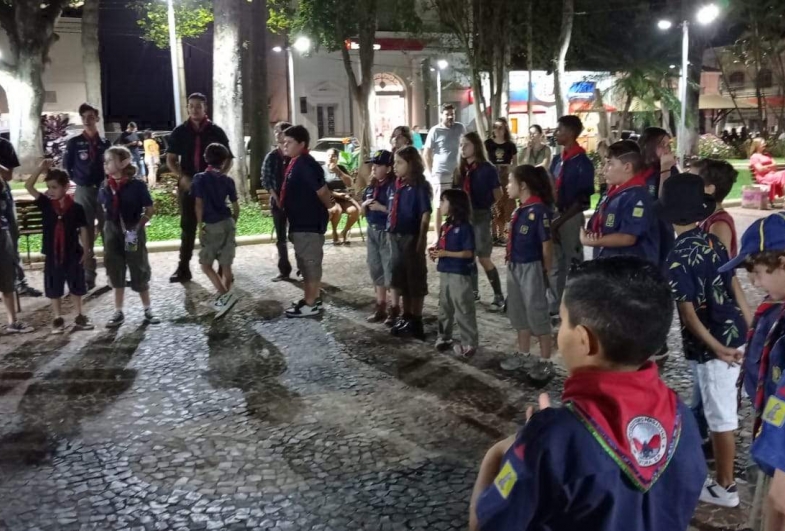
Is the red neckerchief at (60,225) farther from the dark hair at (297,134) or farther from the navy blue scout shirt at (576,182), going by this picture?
the navy blue scout shirt at (576,182)

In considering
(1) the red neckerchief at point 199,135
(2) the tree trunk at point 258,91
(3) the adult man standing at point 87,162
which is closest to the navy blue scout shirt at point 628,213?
(1) the red neckerchief at point 199,135

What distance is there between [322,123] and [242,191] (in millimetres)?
23414

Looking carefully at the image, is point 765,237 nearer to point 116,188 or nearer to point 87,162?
point 116,188

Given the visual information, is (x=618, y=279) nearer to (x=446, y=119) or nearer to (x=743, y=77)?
(x=446, y=119)

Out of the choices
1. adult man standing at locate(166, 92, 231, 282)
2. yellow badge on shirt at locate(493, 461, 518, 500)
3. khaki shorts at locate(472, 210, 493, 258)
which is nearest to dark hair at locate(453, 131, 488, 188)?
khaki shorts at locate(472, 210, 493, 258)

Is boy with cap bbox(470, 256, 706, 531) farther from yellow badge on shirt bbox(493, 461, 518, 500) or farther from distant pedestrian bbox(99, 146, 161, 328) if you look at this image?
distant pedestrian bbox(99, 146, 161, 328)

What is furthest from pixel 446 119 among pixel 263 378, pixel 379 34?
pixel 379 34

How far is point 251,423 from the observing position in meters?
4.88

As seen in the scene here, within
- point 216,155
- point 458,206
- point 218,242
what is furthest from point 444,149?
point 458,206

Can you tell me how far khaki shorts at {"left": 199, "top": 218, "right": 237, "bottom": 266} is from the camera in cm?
761

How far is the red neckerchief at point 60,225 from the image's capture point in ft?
22.5

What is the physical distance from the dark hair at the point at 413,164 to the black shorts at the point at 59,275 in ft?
10.9

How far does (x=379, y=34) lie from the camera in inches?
1436

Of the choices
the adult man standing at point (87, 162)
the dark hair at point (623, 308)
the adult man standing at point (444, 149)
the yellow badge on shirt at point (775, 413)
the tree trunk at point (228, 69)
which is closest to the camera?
the dark hair at point (623, 308)
